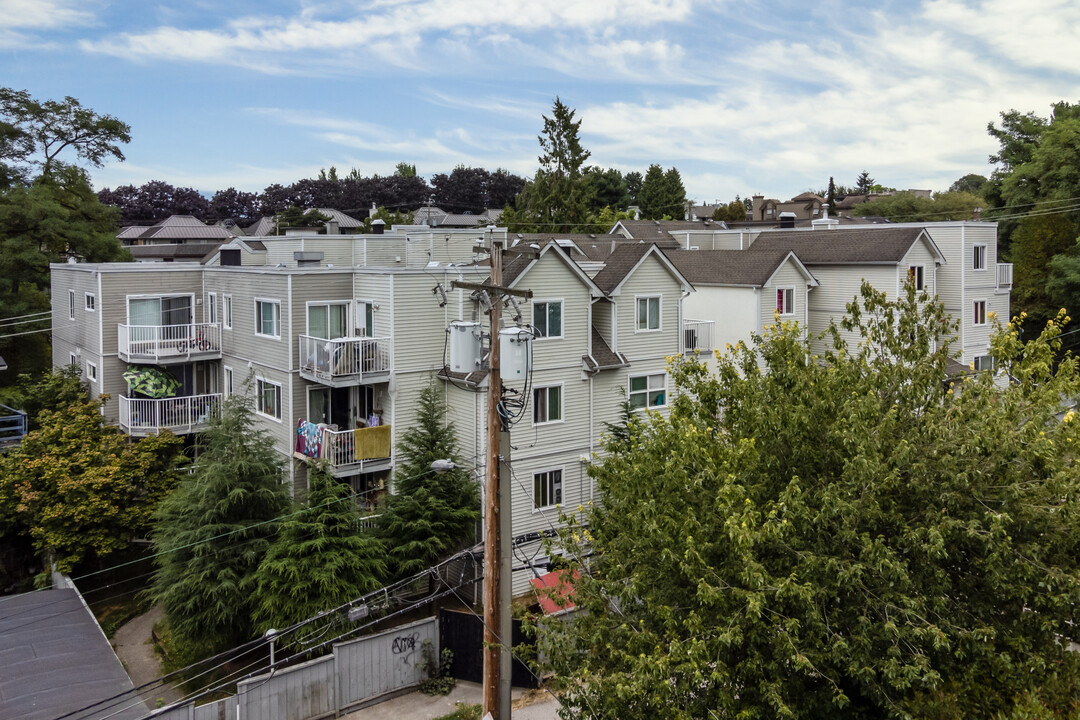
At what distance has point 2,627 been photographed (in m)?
20.4

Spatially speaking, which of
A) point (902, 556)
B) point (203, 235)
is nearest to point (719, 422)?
point (902, 556)

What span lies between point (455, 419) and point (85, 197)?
105ft

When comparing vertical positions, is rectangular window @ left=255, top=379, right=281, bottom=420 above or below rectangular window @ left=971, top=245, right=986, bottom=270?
below

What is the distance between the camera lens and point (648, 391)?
2673 cm

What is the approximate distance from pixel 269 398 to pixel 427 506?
7.54 metres

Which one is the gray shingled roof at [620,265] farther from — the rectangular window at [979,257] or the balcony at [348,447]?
the rectangular window at [979,257]

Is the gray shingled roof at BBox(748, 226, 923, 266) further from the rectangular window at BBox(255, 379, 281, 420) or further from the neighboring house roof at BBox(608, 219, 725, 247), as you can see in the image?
the rectangular window at BBox(255, 379, 281, 420)

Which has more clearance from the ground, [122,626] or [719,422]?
[719,422]

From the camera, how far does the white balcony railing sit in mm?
29609

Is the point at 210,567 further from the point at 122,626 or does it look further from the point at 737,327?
the point at 737,327

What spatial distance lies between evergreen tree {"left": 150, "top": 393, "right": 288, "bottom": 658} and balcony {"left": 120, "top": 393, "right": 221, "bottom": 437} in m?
6.31

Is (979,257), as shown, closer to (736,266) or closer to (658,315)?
(736,266)

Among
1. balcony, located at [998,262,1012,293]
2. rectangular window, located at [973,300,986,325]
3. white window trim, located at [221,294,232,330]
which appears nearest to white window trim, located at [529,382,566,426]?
white window trim, located at [221,294,232,330]

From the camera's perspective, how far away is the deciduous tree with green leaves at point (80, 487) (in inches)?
933
